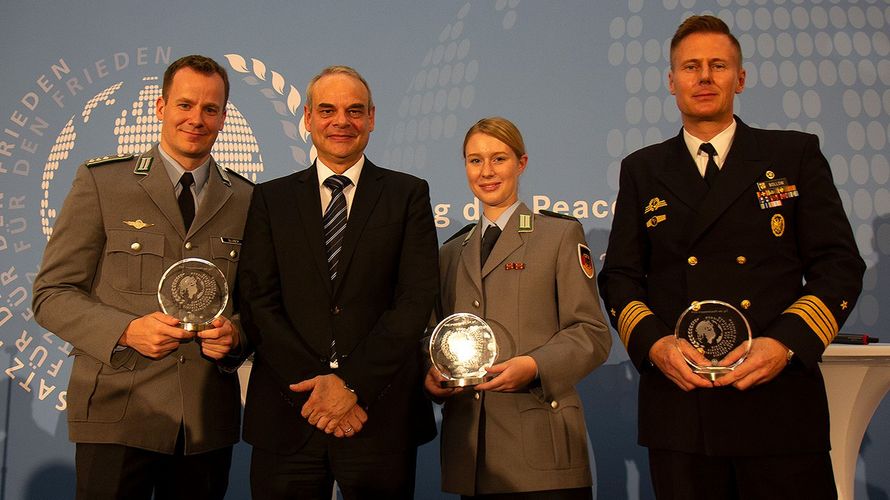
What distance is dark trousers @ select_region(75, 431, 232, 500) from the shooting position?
2.15 m

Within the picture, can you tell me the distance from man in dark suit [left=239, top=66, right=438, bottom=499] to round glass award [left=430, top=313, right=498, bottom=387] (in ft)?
0.28

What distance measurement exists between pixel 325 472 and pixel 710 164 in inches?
56.0

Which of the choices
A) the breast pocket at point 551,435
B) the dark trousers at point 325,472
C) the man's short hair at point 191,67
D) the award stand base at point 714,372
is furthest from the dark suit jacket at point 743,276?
the man's short hair at point 191,67

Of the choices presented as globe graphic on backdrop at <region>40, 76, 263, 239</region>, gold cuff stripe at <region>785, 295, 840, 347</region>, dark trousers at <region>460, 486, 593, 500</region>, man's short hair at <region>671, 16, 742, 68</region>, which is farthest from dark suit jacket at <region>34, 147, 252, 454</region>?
globe graphic on backdrop at <region>40, 76, 263, 239</region>

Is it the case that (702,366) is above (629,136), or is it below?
below

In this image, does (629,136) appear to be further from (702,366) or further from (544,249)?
(702,366)

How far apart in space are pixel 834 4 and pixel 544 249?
8.66ft

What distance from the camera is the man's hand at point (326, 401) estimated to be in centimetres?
203

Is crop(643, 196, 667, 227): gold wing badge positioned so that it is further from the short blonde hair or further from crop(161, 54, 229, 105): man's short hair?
crop(161, 54, 229, 105): man's short hair

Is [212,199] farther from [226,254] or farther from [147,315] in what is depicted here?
[147,315]

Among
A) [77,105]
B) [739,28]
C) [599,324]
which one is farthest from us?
[77,105]

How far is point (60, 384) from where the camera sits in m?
4.15

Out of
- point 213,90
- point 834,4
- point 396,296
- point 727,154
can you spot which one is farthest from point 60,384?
point 834,4

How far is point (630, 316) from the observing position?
2072mm
